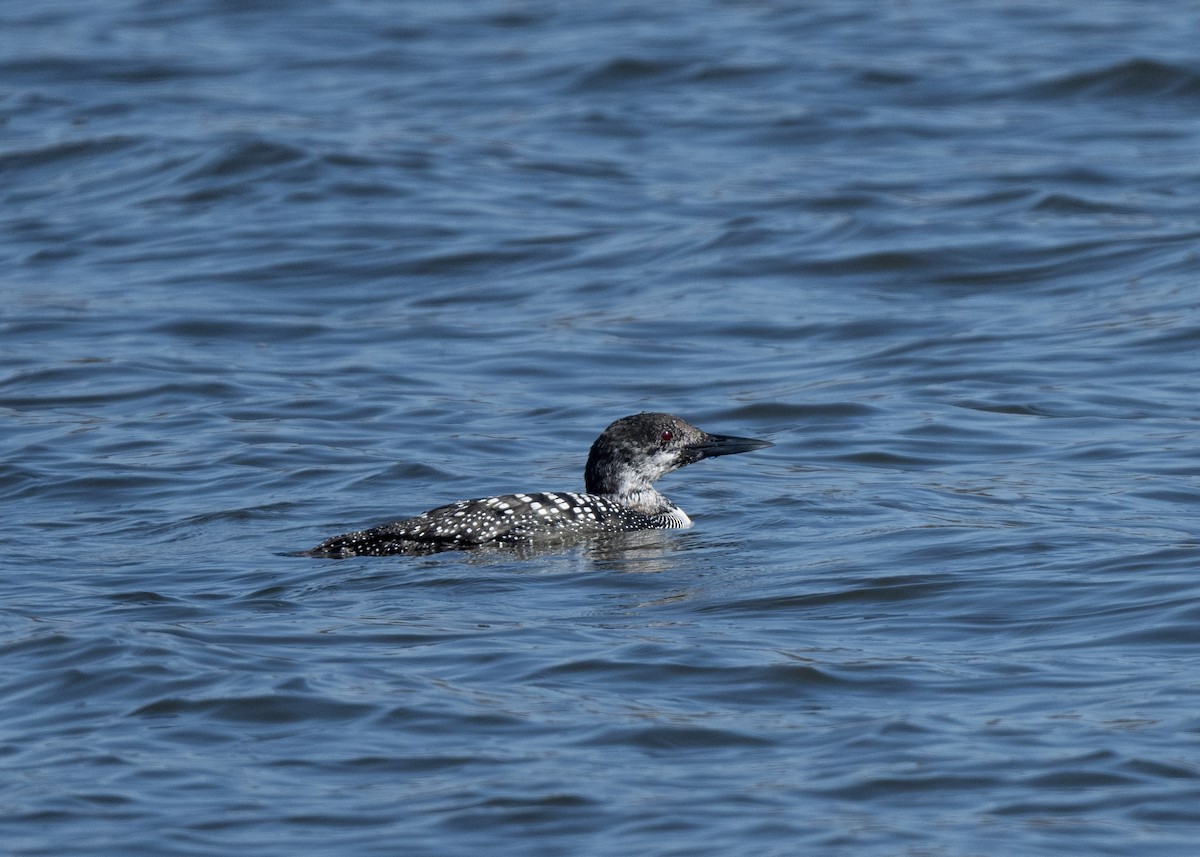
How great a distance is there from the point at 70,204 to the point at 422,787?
1117cm

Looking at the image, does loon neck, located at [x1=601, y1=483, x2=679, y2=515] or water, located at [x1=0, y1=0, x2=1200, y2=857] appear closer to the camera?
water, located at [x1=0, y1=0, x2=1200, y2=857]

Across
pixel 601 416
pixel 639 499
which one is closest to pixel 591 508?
pixel 639 499

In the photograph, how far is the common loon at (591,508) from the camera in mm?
8625

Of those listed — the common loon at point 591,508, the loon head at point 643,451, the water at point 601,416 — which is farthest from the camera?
the loon head at point 643,451

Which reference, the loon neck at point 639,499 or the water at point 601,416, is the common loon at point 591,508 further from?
the water at point 601,416

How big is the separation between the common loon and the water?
130mm

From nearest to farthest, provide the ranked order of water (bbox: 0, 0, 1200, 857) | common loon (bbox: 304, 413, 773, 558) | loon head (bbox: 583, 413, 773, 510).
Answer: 1. water (bbox: 0, 0, 1200, 857)
2. common loon (bbox: 304, 413, 773, 558)
3. loon head (bbox: 583, 413, 773, 510)

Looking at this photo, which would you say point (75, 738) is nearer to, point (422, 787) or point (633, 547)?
point (422, 787)

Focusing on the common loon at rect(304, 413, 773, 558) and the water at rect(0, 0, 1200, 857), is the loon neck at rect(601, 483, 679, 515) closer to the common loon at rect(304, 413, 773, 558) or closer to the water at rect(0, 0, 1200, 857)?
the common loon at rect(304, 413, 773, 558)

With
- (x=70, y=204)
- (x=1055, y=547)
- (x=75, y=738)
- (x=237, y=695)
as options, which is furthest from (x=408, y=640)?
(x=70, y=204)

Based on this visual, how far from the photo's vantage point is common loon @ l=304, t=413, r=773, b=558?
8.62 meters

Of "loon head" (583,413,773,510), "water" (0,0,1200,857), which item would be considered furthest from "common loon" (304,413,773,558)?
"water" (0,0,1200,857)

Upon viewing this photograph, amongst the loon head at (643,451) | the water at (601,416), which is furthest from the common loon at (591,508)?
the water at (601,416)

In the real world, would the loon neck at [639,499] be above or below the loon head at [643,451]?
below
